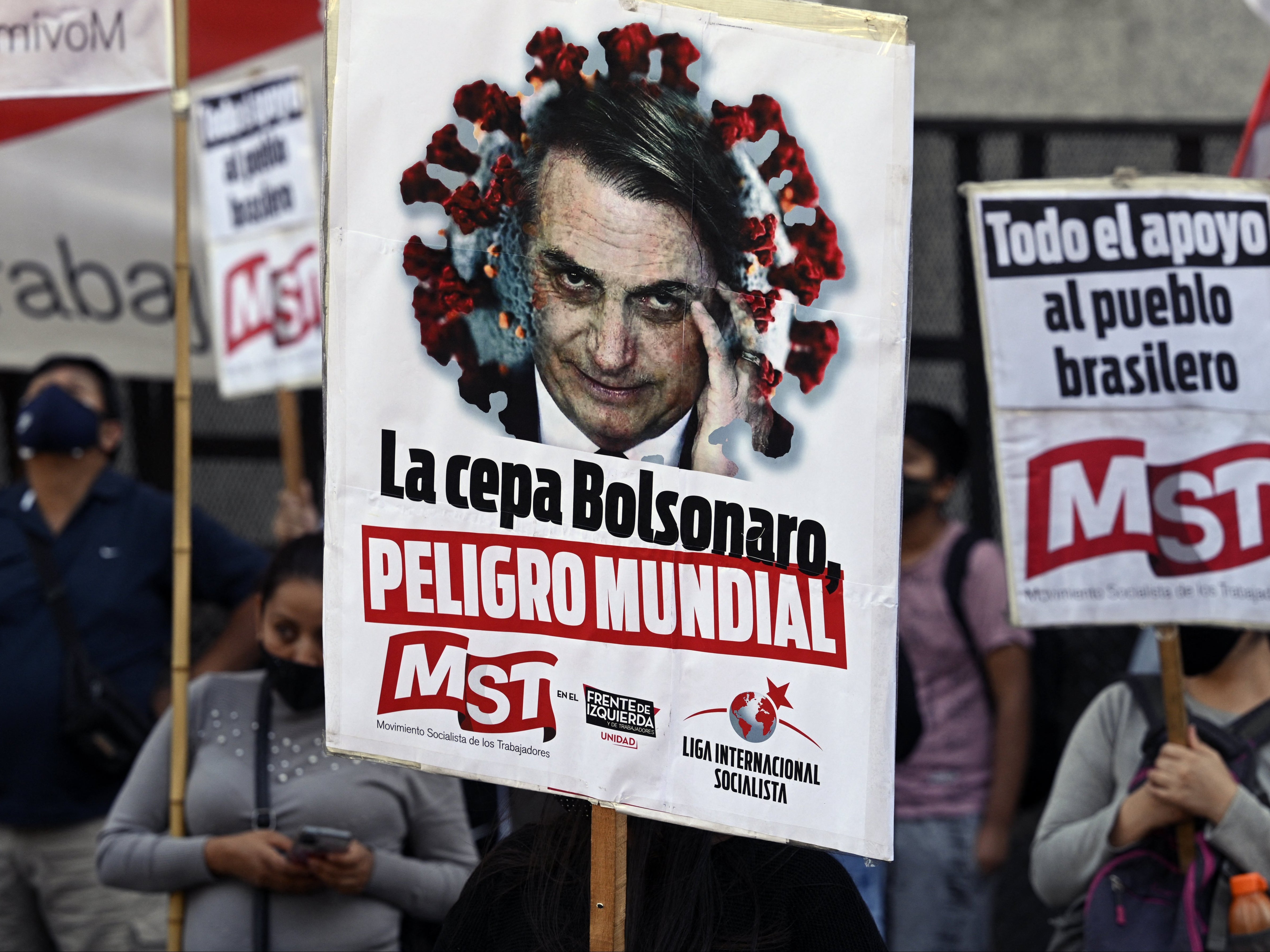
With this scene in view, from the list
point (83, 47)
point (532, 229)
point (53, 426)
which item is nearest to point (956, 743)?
point (532, 229)

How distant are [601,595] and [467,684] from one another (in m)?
0.24

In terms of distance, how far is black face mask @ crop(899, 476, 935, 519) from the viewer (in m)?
4.25

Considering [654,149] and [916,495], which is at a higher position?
[654,149]

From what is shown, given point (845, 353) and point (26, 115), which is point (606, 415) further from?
point (26, 115)

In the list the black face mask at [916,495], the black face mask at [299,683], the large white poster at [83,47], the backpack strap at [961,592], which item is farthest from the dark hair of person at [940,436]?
the large white poster at [83,47]

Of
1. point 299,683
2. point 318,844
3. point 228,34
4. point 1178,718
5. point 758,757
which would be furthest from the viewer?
point 228,34

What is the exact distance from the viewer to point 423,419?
7.38 ft

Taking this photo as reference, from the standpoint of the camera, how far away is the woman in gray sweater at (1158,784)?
117 inches

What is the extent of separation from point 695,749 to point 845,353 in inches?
22.6

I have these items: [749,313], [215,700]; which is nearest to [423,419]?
[749,313]

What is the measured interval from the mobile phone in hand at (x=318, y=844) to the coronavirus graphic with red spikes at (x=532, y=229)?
109 centimetres

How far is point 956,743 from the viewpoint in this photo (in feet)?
13.6

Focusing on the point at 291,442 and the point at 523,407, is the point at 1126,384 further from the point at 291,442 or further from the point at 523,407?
the point at 291,442

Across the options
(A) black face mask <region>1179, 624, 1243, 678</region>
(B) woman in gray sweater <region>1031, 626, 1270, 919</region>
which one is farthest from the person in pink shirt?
(A) black face mask <region>1179, 624, 1243, 678</region>
